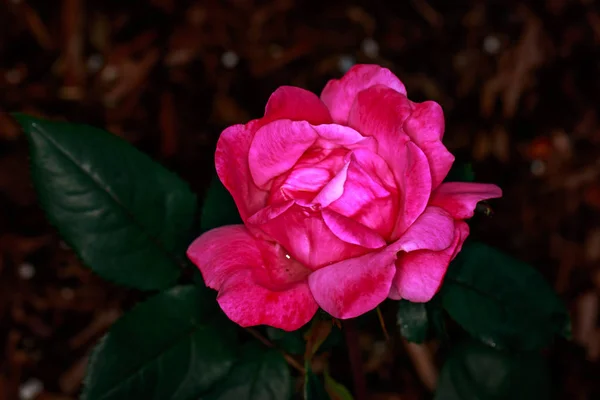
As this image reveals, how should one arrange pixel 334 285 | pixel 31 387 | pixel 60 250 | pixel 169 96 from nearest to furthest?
pixel 334 285 < pixel 31 387 < pixel 60 250 < pixel 169 96


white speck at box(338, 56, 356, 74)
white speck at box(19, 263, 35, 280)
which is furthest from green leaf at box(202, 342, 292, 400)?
white speck at box(338, 56, 356, 74)

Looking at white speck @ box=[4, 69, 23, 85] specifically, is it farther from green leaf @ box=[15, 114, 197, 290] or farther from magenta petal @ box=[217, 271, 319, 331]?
magenta petal @ box=[217, 271, 319, 331]

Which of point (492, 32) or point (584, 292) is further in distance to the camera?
point (492, 32)

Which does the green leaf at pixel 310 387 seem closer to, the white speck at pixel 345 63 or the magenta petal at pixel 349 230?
the magenta petal at pixel 349 230

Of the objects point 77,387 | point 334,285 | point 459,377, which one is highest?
point 334,285

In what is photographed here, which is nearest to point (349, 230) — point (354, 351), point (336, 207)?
point (336, 207)

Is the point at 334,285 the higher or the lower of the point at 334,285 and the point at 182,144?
the higher

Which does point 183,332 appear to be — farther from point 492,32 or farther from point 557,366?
point 492,32

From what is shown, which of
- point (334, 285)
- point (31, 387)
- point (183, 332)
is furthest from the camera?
point (31, 387)

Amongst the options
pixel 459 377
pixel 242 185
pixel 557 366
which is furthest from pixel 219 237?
pixel 557 366
